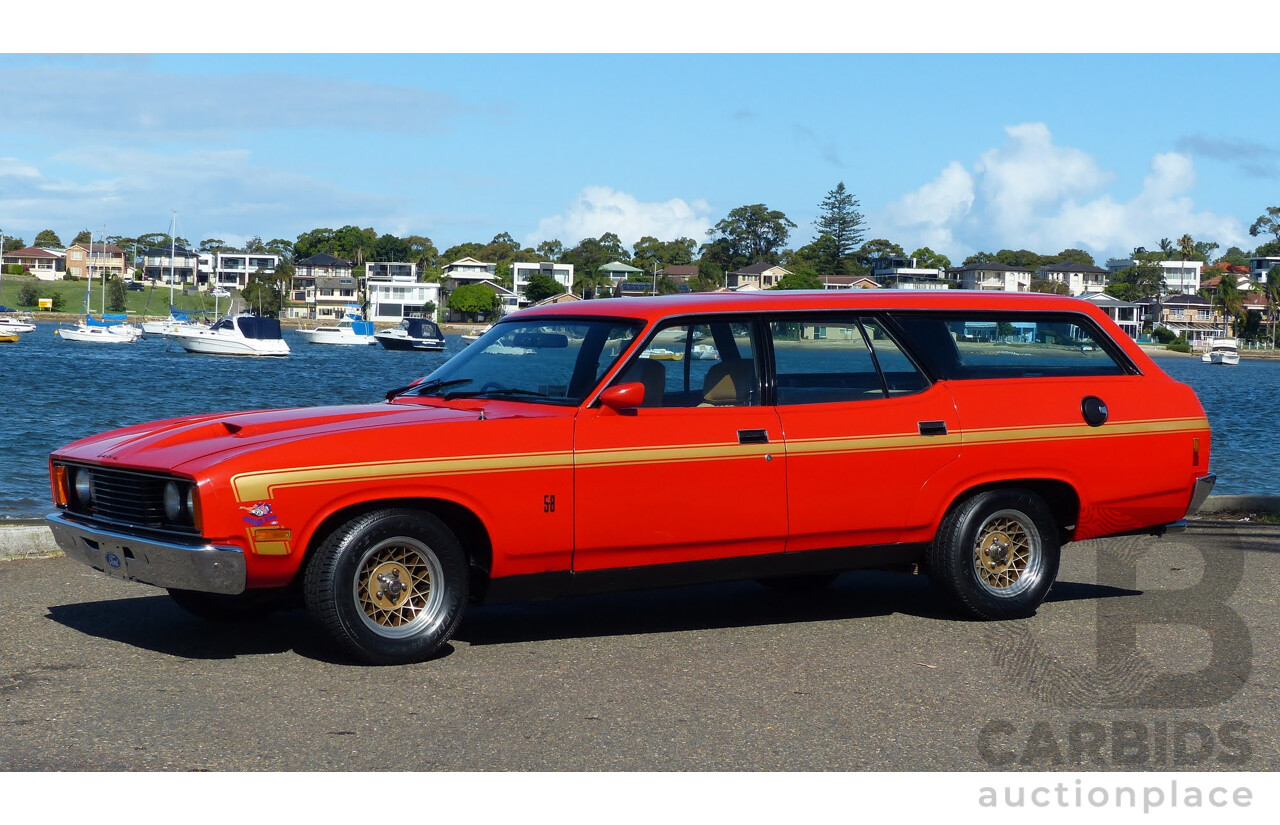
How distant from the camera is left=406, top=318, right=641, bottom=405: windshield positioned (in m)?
7.19

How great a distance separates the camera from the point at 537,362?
7480 millimetres

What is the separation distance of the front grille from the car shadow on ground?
0.68 m

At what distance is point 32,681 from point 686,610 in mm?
3452

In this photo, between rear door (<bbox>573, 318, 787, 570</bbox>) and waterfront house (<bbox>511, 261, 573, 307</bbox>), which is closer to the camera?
rear door (<bbox>573, 318, 787, 570</bbox>)

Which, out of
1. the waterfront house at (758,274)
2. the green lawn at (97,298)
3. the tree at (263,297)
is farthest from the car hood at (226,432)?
the tree at (263,297)

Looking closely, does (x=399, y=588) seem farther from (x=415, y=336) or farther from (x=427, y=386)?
(x=415, y=336)

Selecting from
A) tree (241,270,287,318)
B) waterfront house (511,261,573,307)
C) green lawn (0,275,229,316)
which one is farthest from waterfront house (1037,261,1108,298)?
green lawn (0,275,229,316)

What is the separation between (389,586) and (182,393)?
47.8m

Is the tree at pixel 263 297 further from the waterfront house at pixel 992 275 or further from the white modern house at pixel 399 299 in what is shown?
the waterfront house at pixel 992 275

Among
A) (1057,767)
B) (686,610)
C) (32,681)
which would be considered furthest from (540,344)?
(1057,767)

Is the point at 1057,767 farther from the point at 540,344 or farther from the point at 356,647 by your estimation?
the point at 540,344

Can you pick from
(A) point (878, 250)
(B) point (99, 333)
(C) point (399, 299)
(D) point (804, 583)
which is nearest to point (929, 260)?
(A) point (878, 250)

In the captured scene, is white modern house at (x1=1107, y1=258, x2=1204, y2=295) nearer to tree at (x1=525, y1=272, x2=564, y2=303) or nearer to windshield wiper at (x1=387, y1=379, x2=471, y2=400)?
tree at (x1=525, y1=272, x2=564, y2=303)

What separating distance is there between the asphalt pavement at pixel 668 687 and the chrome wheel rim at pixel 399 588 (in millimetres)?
212
